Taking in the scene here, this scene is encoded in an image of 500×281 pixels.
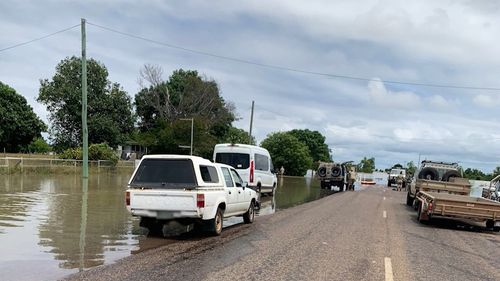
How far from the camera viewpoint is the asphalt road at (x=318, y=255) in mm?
7953

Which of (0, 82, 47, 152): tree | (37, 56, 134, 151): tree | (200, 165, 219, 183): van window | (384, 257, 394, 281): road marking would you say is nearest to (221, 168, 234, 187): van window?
(200, 165, 219, 183): van window

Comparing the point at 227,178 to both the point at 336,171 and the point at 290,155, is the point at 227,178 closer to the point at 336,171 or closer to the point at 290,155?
the point at 336,171

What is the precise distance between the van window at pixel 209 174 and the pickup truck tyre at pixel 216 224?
0.76m

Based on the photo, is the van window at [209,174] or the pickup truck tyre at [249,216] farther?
the pickup truck tyre at [249,216]

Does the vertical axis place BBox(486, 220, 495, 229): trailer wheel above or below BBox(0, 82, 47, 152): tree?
below

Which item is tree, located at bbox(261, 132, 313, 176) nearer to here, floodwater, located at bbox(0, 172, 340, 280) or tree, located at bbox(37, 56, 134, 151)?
tree, located at bbox(37, 56, 134, 151)

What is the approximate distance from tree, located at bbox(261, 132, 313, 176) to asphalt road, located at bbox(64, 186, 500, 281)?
72.4 meters

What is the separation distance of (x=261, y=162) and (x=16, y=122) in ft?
166

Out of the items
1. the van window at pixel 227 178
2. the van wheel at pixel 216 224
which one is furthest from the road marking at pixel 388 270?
the van window at pixel 227 178

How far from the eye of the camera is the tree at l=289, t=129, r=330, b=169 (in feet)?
402

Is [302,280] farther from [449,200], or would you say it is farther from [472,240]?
[449,200]

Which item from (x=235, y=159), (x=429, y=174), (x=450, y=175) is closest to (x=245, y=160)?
(x=235, y=159)

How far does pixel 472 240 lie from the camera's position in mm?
13359

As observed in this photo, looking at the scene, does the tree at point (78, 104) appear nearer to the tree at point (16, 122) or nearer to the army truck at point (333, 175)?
the tree at point (16, 122)
